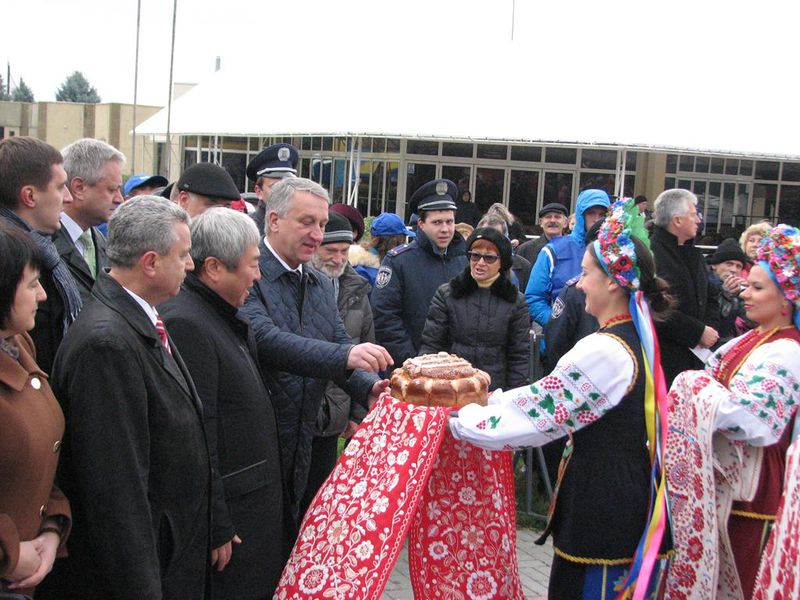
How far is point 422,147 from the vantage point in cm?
2181

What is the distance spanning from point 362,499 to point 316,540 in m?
0.25

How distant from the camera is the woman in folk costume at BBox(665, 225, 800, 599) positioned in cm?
375

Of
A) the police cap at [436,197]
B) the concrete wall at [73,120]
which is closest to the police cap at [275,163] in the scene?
the police cap at [436,197]

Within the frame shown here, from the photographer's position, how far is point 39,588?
293 centimetres

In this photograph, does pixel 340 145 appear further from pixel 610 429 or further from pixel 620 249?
pixel 610 429

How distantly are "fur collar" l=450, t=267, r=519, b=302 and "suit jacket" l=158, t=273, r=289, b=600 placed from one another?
235 centimetres

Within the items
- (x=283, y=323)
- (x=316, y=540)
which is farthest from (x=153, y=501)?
(x=283, y=323)

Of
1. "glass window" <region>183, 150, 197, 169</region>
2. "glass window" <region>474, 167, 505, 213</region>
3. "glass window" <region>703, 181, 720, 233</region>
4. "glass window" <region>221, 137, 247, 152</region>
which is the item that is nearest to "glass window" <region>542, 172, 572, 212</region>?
"glass window" <region>474, 167, 505, 213</region>

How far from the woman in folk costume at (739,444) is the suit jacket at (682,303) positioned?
1841 millimetres

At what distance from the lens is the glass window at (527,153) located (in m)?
21.5

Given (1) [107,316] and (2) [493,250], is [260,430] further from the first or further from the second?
(2) [493,250]

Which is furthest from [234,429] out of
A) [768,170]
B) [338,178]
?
[768,170]

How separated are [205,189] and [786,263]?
299cm

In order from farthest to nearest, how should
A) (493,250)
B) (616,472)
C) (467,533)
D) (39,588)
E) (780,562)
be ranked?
(493,250), (467,533), (616,472), (39,588), (780,562)
